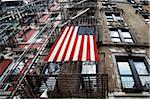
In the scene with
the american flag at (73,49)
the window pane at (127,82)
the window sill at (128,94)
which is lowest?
the window pane at (127,82)

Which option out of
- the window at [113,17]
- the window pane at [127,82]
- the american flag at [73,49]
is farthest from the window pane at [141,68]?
the window at [113,17]

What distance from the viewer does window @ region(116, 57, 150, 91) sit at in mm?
12731

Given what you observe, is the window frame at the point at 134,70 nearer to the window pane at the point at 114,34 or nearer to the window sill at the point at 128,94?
the window sill at the point at 128,94

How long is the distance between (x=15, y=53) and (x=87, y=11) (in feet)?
31.5

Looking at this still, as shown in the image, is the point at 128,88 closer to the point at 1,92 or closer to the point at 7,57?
the point at 1,92

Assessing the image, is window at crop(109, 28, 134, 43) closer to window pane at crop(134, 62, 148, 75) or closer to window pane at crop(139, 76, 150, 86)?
window pane at crop(134, 62, 148, 75)

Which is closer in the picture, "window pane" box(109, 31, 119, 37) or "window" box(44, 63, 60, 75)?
"window" box(44, 63, 60, 75)

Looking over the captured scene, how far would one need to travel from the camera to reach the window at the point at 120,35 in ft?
62.0

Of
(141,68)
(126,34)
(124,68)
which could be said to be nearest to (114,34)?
(126,34)

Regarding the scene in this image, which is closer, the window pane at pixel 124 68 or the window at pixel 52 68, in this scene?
the window at pixel 52 68

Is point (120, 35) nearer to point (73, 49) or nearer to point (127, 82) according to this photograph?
point (127, 82)

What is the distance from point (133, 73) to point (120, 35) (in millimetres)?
6149

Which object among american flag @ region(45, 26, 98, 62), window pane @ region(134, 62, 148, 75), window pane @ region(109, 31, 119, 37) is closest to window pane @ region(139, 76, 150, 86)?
window pane @ region(134, 62, 148, 75)

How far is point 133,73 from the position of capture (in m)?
13.9
